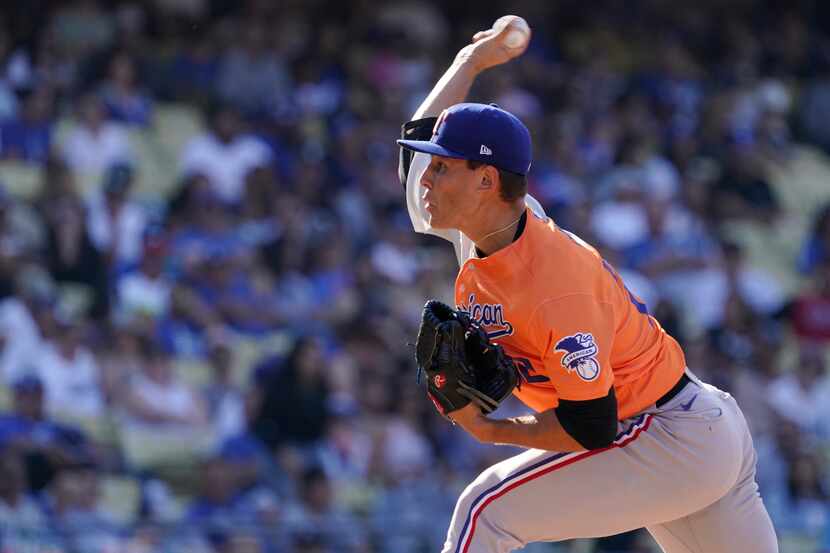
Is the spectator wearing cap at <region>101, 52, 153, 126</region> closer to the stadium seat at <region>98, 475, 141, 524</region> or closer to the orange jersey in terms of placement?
the stadium seat at <region>98, 475, 141, 524</region>

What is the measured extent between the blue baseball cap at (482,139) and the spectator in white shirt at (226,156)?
673 cm

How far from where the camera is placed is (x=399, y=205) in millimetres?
11273

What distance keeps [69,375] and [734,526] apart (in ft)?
18.6

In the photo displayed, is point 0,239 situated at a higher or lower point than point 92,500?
higher

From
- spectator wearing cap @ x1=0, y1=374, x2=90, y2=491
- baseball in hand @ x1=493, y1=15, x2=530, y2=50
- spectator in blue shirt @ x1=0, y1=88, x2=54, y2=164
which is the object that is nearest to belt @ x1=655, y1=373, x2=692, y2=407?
baseball in hand @ x1=493, y1=15, x2=530, y2=50

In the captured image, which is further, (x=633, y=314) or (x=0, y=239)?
(x=0, y=239)

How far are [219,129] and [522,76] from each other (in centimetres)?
334

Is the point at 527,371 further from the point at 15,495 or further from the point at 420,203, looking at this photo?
the point at 15,495

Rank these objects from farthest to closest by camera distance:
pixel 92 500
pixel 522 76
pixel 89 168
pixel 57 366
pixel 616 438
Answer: pixel 522 76
pixel 89 168
pixel 57 366
pixel 92 500
pixel 616 438

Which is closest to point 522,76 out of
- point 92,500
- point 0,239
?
point 0,239

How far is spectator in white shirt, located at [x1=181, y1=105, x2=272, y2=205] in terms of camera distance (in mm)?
10945

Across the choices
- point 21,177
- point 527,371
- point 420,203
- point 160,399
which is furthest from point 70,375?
point 527,371

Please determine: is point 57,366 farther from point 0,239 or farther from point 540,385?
point 540,385

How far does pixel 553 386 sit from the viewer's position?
4266mm
